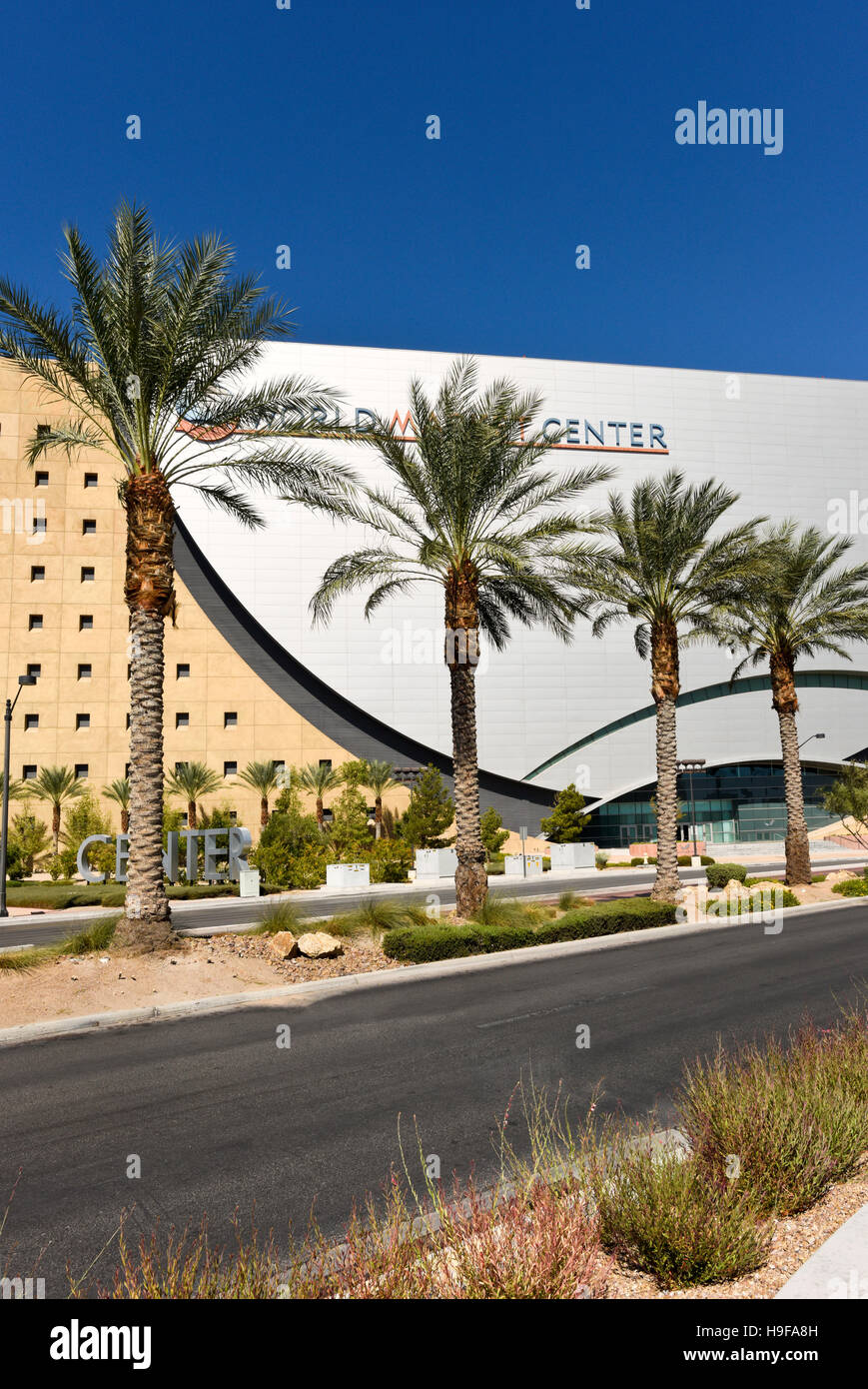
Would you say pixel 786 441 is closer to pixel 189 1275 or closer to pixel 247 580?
pixel 247 580

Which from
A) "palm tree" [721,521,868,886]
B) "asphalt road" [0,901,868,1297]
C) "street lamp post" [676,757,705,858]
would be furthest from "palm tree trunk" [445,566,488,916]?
"street lamp post" [676,757,705,858]

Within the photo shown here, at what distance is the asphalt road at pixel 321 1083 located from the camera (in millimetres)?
5963

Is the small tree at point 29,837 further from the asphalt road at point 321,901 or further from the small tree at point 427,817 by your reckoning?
the small tree at point 427,817

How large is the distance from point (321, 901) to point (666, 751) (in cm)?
1356

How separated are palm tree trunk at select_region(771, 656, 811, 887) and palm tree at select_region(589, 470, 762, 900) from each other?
6073mm

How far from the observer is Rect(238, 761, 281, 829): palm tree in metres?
53.0

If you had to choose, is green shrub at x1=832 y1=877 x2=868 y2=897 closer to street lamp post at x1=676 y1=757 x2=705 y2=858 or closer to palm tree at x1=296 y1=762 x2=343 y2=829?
street lamp post at x1=676 y1=757 x2=705 y2=858

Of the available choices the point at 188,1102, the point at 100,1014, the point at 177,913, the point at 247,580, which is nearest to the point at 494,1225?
the point at 188,1102

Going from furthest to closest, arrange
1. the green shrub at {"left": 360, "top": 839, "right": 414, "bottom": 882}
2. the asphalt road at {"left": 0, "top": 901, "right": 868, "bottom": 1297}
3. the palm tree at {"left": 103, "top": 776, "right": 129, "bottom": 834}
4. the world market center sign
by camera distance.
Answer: the palm tree at {"left": 103, "top": 776, "right": 129, "bottom": 834}
the green shrub at {"left": 360, "top": 839, "right": 414, "bottom": 882}
the world market center sign
the asphalt road at {"left": 0, "top": 901, "right": 868, "bottom": 1297}

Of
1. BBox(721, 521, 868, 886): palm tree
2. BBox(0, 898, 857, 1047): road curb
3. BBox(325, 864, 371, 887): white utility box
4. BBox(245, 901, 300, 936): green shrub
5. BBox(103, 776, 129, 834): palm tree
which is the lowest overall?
BBox(325, 864, 371, 887): white utility box

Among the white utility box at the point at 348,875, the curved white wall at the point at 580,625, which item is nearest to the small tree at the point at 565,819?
the curved white wall at the point at 580,625

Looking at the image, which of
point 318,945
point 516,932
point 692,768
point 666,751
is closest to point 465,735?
point 516,932
